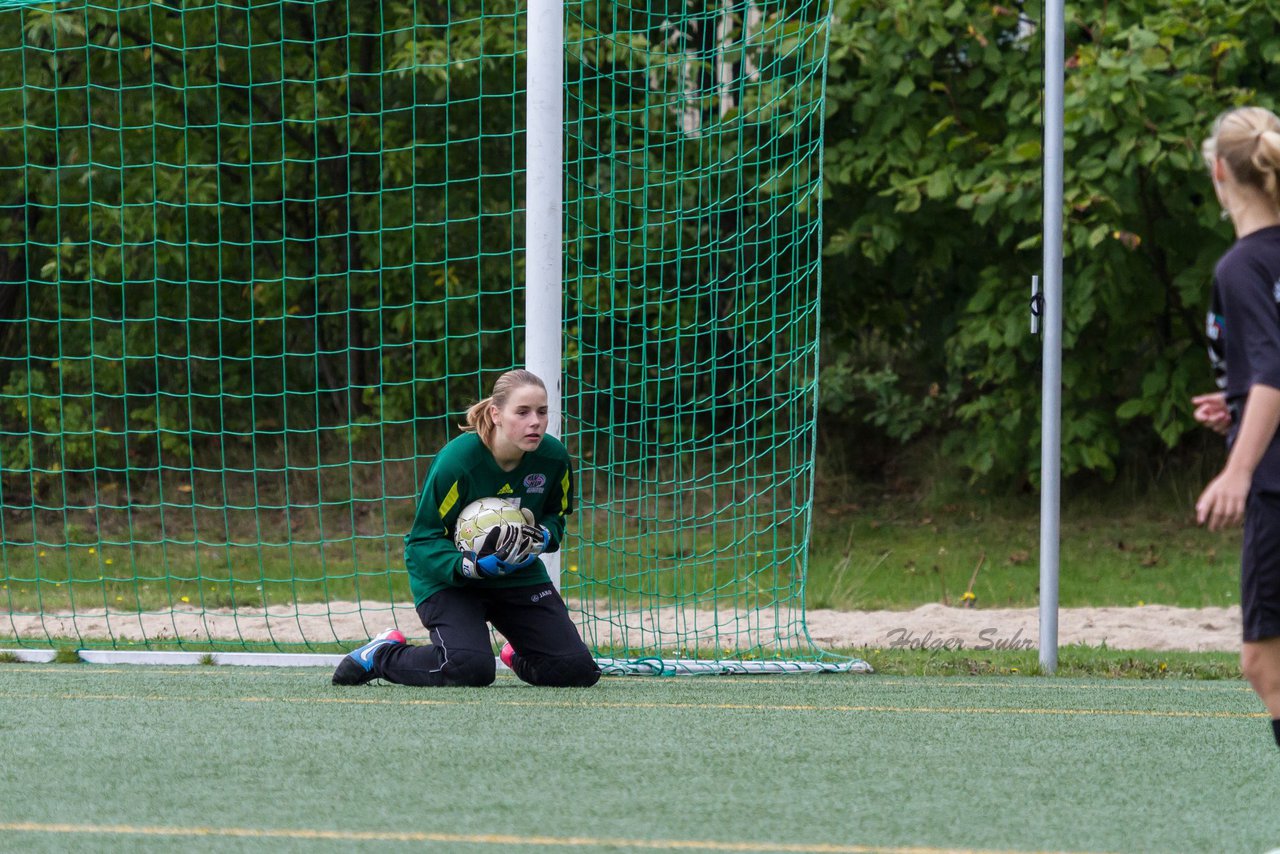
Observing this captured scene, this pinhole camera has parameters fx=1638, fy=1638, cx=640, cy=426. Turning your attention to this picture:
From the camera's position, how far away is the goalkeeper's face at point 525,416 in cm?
531

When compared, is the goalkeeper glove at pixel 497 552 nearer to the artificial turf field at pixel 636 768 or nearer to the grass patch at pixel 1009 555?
the artificial turf field at pixel 636 768

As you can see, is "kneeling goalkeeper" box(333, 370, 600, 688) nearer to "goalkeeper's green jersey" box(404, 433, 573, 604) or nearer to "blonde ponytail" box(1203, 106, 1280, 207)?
"goalkeeper's green jersey" box(404, 433, 573, 604)

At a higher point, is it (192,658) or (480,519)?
(480,519)

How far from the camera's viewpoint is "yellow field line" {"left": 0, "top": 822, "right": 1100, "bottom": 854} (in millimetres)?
3068

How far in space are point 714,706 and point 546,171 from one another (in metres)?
2.26

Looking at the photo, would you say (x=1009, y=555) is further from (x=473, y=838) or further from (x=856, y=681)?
(x=473, y=838)

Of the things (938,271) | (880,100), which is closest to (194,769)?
(880,100)

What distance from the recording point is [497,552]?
545cm

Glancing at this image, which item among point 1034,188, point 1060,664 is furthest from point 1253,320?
point 1034,188

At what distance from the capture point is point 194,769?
393 cm

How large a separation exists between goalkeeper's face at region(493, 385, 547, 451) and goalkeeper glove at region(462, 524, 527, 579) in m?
0.29

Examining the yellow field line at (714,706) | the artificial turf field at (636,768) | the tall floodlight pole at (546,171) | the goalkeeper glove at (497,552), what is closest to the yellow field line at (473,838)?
the artificial turf field at (636,768)

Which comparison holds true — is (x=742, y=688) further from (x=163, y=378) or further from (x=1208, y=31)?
(x=163, y=378)

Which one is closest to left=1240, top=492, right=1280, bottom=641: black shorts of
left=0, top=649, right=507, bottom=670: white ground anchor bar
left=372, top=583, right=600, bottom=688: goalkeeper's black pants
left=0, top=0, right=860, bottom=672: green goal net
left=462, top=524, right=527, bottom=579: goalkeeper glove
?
left=462, top=524, right=527, bottom=579: goalkeeper glove
